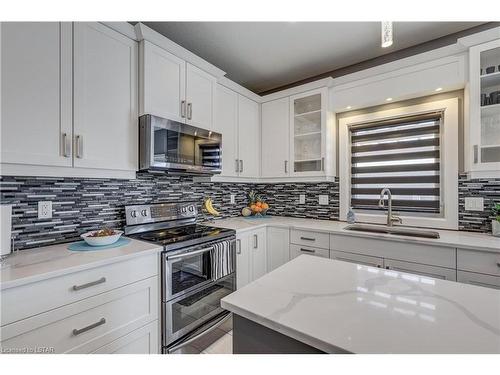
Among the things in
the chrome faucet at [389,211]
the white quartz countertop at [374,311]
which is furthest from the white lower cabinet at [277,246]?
the white quartz countertop at [374,311]

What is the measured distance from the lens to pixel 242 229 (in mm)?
2203

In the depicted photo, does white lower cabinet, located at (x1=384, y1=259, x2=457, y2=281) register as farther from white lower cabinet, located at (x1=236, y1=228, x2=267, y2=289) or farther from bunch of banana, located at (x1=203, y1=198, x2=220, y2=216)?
bunch of banana, located at (x1=203, y1=198, x2=220, y2=216)

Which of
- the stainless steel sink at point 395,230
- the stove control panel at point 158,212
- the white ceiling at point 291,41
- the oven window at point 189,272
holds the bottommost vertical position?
the oven window at point 189,272

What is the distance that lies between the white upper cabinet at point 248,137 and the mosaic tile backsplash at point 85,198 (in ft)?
1.36

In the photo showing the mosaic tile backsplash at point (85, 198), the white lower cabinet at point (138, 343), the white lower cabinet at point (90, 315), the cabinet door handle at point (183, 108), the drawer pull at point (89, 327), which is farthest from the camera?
the cabinet door handle at point (183, 108)

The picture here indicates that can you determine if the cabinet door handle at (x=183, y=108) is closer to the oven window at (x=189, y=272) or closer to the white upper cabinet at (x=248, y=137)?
the white upper cabinet at (x=248, y=137)

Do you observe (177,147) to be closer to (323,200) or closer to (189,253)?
(189,253)

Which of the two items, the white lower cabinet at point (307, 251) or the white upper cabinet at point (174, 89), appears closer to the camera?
the white upper cabinet at point (174, 89)

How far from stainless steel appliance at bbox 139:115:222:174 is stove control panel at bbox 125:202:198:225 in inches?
16.0

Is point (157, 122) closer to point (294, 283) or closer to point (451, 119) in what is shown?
point (294, 283)

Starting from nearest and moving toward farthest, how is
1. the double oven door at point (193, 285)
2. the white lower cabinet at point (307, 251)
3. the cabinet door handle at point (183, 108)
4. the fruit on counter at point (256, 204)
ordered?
the double oven door at point (193, 285) → the cabinet door handle at point (183, 108) → the white lower cabinet at point (307, 251) → the fruit on counter at point (256, 204)

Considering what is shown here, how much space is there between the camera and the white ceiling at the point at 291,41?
197cm

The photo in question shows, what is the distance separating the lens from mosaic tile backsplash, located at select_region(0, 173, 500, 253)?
4.68ft
